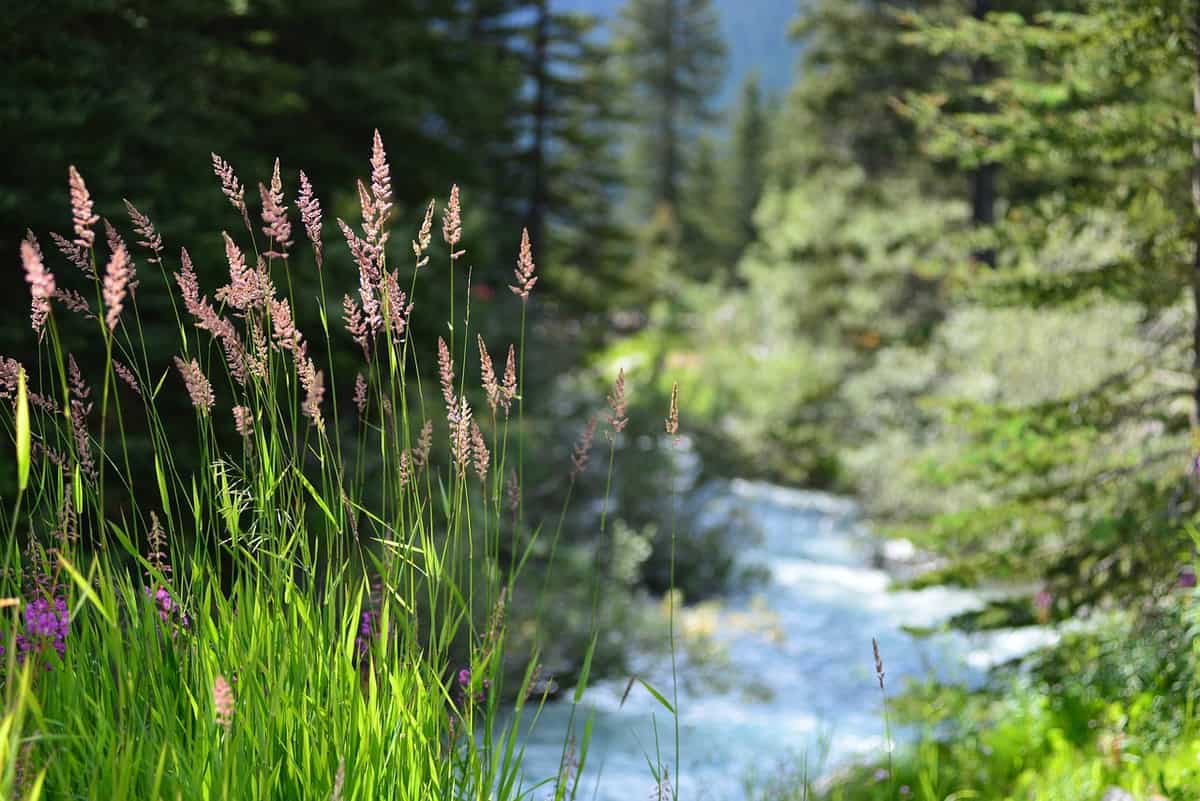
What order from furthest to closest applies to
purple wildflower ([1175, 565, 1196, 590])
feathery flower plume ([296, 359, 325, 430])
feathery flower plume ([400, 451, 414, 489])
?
purple wildflower ([1175, 565, 1196, 590]) → feathery flower plume ([400, 451, 414, 489]) → feathery flower plume ([296, 359, 325, 430])

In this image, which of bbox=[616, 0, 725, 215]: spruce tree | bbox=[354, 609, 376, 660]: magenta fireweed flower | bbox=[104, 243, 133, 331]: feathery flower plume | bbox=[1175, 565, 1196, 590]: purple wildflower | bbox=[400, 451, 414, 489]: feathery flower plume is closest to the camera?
bbox=[104, 243, 133, 331]: feathery flower plume

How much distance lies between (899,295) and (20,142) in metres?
11.8

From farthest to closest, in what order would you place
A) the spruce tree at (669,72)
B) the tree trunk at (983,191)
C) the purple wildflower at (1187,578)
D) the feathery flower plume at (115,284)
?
1. the spruce tree at (669,72)
2. the tree trunk at (983,191)
3. the purple wildflower at (1187,578)
4. the feathery flower plume at (115,284)

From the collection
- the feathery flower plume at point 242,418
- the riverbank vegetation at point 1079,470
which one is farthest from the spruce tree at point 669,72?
the feathery flower plume at point 242,418

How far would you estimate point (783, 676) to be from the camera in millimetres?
7023

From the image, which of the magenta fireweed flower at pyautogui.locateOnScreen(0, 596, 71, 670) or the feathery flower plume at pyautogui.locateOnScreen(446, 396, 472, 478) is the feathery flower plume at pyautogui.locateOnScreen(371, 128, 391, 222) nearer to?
the feathery flower plume at pyautogui.locateOnScreen(446, 396, 472, 478)

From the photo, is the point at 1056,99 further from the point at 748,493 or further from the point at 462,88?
the point at 748,493

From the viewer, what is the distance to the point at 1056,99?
4.83 m

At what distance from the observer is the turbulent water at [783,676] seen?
15.7 feet

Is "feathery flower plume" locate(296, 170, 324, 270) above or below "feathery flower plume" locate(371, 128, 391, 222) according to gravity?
below

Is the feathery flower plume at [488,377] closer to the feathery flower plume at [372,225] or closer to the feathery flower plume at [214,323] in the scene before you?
the feathery flower plume at [372,225]

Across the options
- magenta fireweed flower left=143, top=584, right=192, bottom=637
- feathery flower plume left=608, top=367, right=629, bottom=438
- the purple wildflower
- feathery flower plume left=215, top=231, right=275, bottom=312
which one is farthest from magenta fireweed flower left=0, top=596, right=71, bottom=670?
the purple wildflower

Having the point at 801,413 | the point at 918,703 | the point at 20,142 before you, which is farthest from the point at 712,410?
the point at 20,142

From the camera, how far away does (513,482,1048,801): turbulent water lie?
477 cm
